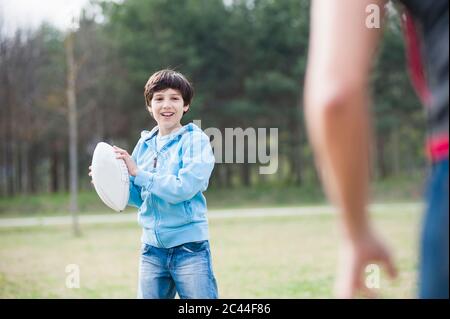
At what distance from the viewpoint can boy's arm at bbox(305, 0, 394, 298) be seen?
2.25 feet

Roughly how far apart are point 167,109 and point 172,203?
1.04 ft

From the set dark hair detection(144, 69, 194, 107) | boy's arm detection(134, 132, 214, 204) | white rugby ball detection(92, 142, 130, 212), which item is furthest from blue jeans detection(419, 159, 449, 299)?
dark hair detection(144, 69, 194, 107)

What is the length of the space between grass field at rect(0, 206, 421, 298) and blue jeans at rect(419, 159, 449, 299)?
164cm

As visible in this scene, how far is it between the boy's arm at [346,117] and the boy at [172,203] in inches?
56.6

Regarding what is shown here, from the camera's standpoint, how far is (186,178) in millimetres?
2148

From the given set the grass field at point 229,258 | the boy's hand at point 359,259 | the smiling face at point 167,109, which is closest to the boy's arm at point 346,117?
the boy's hand at point 359,259

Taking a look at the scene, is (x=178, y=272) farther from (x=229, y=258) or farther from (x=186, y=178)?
(x=229, y=258)

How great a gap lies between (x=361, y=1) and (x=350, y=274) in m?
0.28

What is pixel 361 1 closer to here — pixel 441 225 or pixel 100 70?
pixel 441 225

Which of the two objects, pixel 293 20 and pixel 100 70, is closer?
pixel 100 70

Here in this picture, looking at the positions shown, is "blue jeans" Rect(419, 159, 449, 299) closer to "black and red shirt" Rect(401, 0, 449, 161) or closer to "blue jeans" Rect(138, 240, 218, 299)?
"black and red shirt" Rect(401, 0, 449, 161)

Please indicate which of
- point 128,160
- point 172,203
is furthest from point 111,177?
point 172,203

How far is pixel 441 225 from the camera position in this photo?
80 cm
